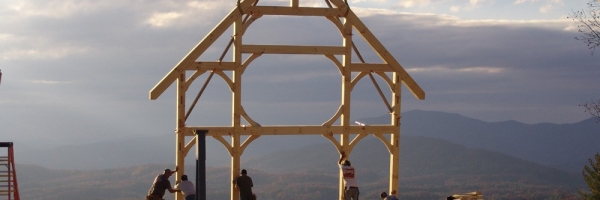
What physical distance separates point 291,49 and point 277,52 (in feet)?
1.39

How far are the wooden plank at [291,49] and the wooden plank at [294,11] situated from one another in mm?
873

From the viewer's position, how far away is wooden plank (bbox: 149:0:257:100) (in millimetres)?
21028

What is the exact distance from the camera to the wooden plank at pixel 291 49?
21.8m

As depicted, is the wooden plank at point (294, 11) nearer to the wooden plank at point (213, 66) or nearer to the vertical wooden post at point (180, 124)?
the wooden plank at point (213, 66)

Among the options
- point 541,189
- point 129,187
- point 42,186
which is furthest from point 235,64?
point 42,186

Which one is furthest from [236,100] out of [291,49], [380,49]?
[380,49]

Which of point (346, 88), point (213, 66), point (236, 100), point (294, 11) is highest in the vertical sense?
point (294, 11)

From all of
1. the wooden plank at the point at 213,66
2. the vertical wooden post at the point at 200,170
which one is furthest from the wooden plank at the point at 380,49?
the vertical wooden post at the point at 200,170

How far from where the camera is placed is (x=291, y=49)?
22.1m

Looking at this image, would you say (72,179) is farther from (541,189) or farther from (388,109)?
(388,109)

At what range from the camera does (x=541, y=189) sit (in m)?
169

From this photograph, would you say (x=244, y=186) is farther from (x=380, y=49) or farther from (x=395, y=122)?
(x=380, y=49)

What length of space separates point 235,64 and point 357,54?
11.4ft

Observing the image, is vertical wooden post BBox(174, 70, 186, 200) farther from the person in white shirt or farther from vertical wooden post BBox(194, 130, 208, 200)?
vertical wooden post BBox(194, 130, 208, 200)
